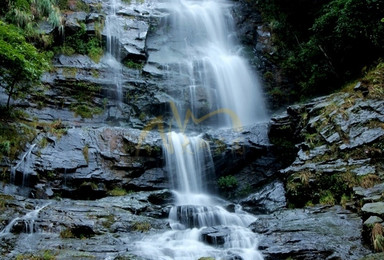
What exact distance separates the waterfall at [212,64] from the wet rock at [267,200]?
477cm

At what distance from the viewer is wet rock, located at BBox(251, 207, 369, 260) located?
5.93 metres

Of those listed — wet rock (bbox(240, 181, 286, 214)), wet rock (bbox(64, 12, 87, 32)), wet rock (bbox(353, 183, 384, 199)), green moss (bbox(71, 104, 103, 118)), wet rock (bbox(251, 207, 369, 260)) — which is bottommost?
wet rock (bbox(251, 207, 369, 260))

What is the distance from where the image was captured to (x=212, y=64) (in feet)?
53.9

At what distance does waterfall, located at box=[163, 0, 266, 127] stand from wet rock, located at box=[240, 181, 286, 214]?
15.7 ft

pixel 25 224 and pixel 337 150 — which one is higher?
pixel 337 150

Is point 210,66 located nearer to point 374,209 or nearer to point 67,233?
point 67,233

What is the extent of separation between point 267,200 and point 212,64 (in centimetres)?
842

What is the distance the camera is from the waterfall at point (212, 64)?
50.2ft

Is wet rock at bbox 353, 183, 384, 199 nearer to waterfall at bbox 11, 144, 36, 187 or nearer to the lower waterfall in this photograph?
the lower waterfall

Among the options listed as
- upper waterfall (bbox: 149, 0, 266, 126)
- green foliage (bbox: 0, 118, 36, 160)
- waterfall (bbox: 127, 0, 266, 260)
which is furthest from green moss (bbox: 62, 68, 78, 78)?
upper waterfall (bbox: 149, 0, 266, 126)

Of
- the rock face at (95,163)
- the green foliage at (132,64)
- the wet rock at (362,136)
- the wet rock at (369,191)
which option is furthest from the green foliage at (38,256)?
the green foliage at (132,64)

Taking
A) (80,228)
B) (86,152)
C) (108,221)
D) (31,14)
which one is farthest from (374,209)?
(31,14)

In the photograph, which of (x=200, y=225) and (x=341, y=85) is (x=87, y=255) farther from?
(x=341, y=85)

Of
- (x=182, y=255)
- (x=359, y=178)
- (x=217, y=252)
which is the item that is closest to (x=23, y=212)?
(x=182, y=255)
